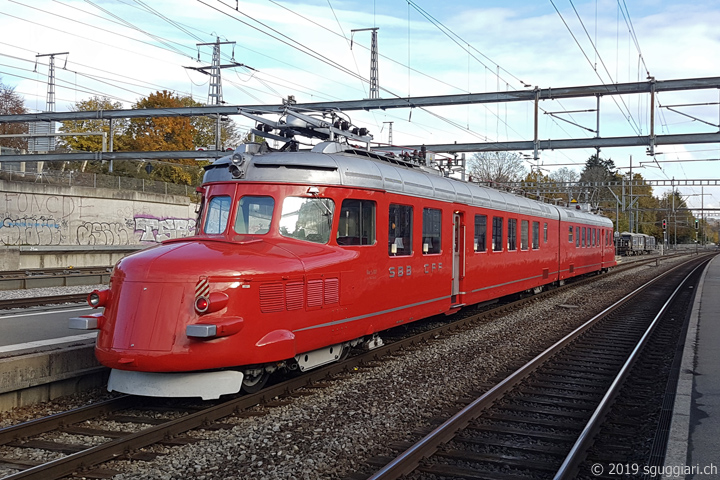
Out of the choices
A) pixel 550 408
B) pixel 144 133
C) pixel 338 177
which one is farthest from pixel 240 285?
pixel 144 133

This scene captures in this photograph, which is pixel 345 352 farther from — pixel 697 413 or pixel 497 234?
pixel 497 234

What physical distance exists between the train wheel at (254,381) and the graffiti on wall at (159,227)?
28.1 m

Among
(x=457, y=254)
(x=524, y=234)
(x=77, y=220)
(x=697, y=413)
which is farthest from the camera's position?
(x=77, y=220)

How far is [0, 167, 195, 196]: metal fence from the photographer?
102ft

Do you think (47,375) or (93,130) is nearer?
(47,375)

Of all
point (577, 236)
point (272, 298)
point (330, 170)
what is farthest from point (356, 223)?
point (577, 236)

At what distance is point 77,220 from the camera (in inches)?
1266

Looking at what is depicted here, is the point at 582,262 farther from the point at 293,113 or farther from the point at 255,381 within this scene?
the point at 255,381

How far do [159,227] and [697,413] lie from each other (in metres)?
34.3

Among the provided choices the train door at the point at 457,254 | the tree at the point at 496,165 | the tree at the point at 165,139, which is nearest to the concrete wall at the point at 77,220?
the tree at the point at 165,139

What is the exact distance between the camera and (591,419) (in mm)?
6852

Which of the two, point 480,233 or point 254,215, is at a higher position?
point 254,215

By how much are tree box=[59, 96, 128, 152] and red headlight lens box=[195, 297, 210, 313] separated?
41712 mm

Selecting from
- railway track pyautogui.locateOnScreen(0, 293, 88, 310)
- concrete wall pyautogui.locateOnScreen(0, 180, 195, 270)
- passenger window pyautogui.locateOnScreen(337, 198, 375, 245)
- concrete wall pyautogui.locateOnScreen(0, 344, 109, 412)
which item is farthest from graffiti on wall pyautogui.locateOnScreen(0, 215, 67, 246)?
passenger window pyautogui.locateOnScreen(337, 198, 375, 245)
